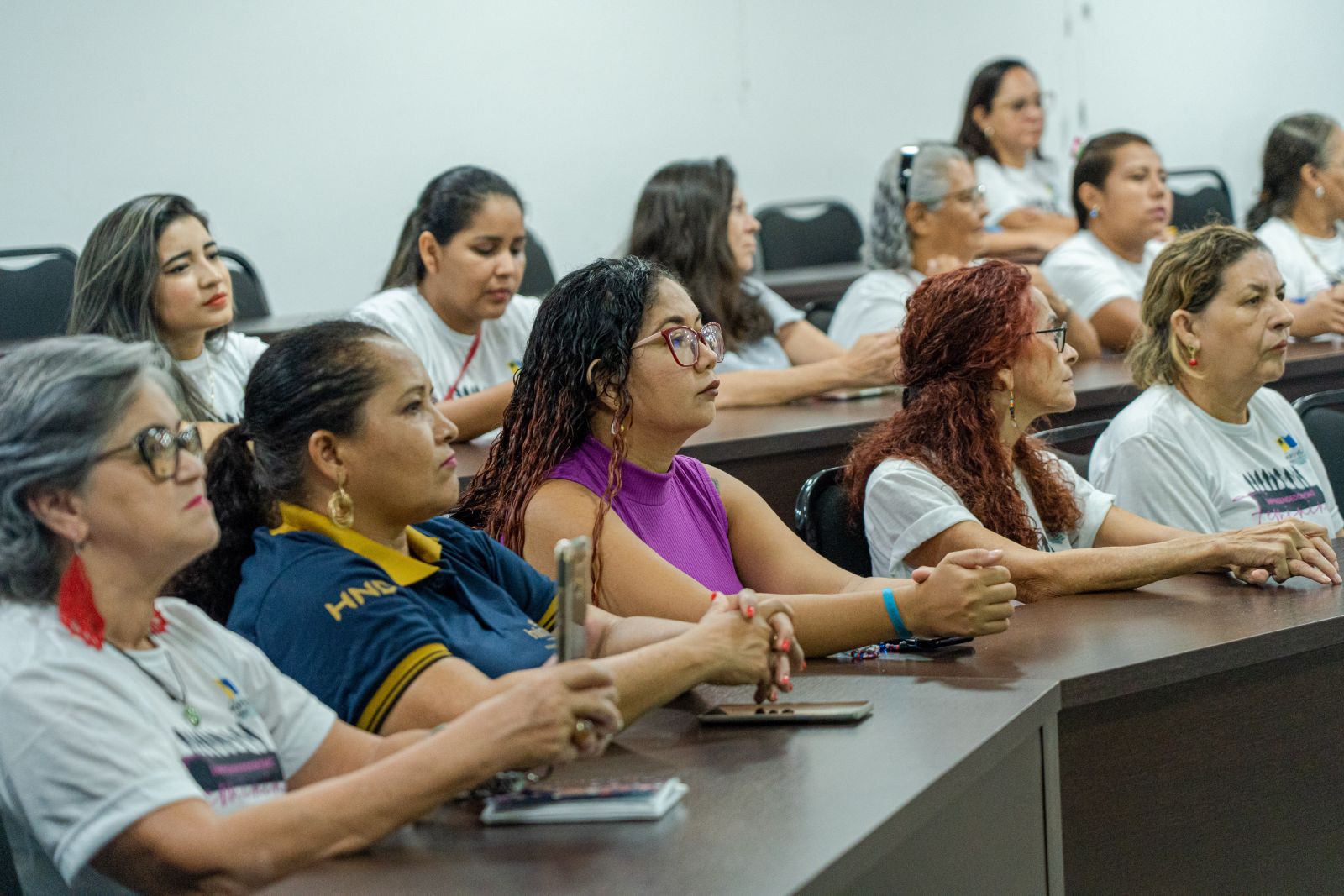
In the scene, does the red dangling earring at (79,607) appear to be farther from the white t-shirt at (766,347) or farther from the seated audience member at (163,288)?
the white t-shirt at (766,347)

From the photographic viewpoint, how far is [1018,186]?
5406 millimetres

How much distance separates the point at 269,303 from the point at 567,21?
148 centimetres

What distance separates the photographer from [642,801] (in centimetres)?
120

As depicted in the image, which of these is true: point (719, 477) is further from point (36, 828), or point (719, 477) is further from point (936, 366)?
point (36, 828)

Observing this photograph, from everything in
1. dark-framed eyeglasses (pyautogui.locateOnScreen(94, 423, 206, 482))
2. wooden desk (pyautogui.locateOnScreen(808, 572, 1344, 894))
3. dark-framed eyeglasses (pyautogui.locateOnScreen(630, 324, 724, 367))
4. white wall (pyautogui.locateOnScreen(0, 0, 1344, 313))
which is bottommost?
wooden desk (pyautogui.locateOnScreen(808, 572, 1344, 894))

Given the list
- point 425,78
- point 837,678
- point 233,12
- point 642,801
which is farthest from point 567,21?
point 642,801

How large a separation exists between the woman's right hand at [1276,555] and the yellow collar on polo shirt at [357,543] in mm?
1114

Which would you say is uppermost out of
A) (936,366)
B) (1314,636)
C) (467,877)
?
(936,366)

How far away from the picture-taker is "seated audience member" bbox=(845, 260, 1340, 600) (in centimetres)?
208

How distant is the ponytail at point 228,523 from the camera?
159 cm

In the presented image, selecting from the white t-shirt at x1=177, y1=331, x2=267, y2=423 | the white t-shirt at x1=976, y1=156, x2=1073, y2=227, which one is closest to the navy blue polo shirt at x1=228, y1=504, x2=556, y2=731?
the white t-shirt at x1=177, y1=331, x2=267, y2=423

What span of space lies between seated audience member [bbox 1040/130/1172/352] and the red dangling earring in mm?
3244

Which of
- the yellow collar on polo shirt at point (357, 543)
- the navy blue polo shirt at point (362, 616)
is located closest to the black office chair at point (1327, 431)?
the navy blue polo shirt at point (362, 616)

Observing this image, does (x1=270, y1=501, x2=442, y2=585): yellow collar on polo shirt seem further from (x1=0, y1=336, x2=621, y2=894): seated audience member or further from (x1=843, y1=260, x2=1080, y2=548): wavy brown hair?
(x1=843, y1=260, x2=1080, y2=548): wavy brown hair
